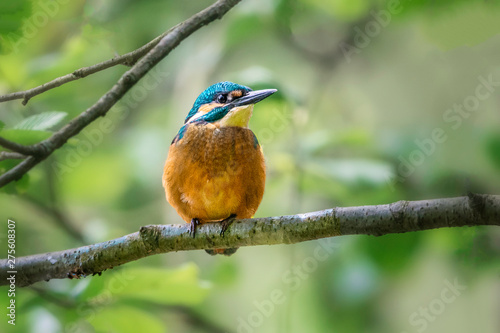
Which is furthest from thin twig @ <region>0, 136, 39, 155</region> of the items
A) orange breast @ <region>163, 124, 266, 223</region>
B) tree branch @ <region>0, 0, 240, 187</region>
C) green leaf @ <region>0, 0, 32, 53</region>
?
orange breast @ <region>163, 124, 266, 223</region>

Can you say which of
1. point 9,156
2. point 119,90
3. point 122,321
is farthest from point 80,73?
point 122,321

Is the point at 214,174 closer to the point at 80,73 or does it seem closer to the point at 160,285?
the point at 160,285

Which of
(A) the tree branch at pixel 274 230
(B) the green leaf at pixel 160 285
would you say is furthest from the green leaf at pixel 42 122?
(B) the green leaf at pixel 160 285

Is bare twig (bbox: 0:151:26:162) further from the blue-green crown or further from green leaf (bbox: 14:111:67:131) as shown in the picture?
the blue-green crown

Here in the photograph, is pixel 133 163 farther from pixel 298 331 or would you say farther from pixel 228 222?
pixel 228 222

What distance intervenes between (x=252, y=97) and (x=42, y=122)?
3.24 ft

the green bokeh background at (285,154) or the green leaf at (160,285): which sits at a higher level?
the green bokeh background at (285,154)

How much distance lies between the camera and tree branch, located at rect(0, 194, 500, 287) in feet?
4.90

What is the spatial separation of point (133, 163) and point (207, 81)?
873 millimetres

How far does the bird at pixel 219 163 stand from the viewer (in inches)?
97.0

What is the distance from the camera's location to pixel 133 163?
13.6 ft

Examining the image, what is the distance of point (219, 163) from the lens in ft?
8.25

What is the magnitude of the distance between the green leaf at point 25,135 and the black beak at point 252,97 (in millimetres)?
956

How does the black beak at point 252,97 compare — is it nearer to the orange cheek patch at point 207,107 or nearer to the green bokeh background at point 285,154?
the orange cheek patch at point 207,107
